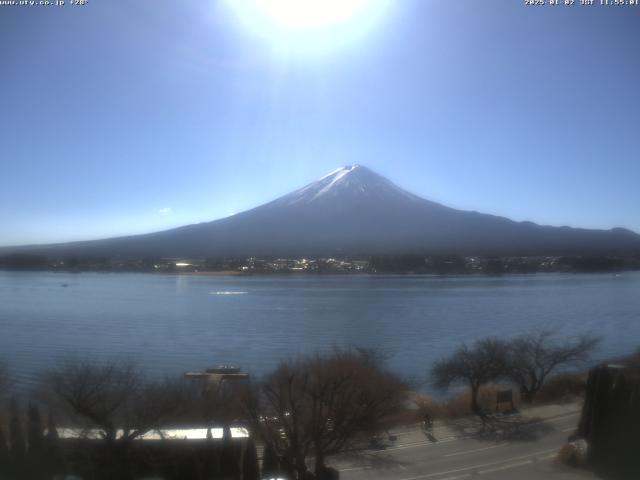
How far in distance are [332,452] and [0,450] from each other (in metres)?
2.08

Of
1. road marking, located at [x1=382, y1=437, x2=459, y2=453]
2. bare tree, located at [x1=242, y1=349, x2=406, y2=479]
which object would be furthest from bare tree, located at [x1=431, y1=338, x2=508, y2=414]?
bare tree, located at [x1=242, y1=349, x2=406, y2=479]

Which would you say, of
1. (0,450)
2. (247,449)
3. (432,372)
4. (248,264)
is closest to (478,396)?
(432,372)

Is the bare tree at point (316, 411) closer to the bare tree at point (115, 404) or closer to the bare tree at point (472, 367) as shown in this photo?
the bare tree at point (115, 404)

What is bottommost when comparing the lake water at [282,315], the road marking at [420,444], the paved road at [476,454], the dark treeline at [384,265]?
the road marking at [420,444]

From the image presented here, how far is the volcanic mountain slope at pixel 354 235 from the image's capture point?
83.6 ft

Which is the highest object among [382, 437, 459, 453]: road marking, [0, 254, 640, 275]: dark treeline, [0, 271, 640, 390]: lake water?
[0, 254, 640, 275]: dark treeline

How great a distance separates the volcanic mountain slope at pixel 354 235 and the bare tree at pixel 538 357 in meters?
14.4

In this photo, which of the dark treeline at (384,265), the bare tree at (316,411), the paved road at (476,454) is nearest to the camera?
the paved road at (476,454)

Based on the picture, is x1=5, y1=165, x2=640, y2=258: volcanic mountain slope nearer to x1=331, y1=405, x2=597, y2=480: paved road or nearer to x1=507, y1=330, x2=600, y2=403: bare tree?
x1=507, y1=330, x2=600, y2=403: bare tree

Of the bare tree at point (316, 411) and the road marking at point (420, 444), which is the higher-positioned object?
the bare tree at point (316, 411)

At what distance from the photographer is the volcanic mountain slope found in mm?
25469

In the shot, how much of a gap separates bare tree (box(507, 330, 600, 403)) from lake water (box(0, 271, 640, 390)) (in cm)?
63

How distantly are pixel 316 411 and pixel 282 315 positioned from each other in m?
9.19

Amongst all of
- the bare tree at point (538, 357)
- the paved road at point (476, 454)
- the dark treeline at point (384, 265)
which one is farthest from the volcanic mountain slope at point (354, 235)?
the paved road at point (476, 454)
